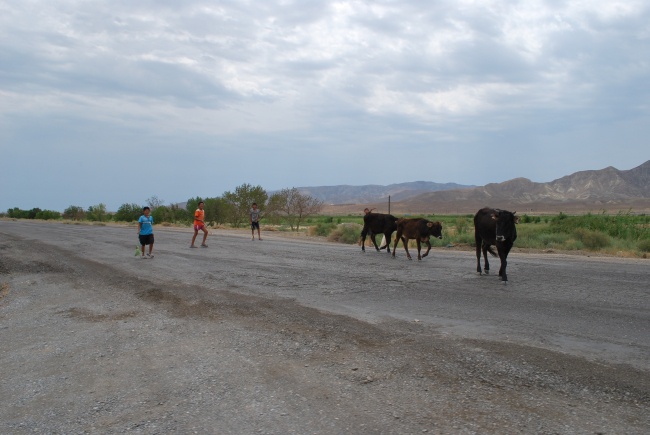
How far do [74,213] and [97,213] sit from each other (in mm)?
14739

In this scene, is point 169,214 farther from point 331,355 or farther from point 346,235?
point 331,355

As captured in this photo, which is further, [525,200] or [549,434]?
[525,200]

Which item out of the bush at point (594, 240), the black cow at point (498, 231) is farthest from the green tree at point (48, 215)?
the black cow at point (498, 231)

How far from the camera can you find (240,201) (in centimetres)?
6225

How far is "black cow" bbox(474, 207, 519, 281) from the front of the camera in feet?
44.3

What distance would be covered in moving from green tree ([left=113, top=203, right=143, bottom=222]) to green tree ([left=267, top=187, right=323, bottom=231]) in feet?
95.5

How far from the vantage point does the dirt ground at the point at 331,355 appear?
5289 mm

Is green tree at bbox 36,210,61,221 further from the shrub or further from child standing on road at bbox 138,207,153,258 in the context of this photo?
child standing on road at bbox 138,207,153,258

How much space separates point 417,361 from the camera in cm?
686

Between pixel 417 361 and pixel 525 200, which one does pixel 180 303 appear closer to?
pixel 417 361

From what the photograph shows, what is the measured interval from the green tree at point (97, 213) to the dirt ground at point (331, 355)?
80.4 metres

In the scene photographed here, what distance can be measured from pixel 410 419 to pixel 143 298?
8.33 m

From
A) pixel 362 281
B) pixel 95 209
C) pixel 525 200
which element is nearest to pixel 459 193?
pixel 525 200

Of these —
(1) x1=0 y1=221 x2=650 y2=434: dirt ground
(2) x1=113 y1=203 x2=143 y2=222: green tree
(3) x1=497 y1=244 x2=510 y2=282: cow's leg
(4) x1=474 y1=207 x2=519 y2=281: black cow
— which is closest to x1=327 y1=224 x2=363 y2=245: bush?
(4) x1=474 y1=207 x2=519 y2=281: black cow
